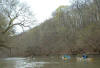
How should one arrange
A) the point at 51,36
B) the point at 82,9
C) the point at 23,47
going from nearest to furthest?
the point at 82,9
the point at 23,47
the point at 51,36

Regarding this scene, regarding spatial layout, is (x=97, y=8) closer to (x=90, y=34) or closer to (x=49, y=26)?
(x=90, y=34)

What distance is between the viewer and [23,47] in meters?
58.3

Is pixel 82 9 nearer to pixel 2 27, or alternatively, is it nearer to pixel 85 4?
pixel 85 4

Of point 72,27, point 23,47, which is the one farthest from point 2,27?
point 72,27

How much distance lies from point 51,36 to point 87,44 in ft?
79.5

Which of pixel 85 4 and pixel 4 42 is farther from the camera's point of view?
pixel 85 4

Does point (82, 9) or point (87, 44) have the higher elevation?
point (82, 9)

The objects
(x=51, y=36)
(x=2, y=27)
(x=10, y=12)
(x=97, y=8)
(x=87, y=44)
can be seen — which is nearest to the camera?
(x=2, y=27)

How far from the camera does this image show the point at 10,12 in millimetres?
16094

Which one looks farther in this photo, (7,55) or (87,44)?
(7,55)

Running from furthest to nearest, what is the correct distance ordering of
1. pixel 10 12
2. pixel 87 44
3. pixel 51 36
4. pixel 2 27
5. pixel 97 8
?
pixel 51 36 < pixel 97 8 < pixel 87 44 < pixel 10 12 < pixel 2 27

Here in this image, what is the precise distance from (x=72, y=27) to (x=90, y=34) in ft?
70.3

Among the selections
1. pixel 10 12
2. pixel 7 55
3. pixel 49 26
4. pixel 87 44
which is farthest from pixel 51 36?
pixel 10 12

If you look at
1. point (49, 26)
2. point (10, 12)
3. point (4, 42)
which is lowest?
point (4, 42)
